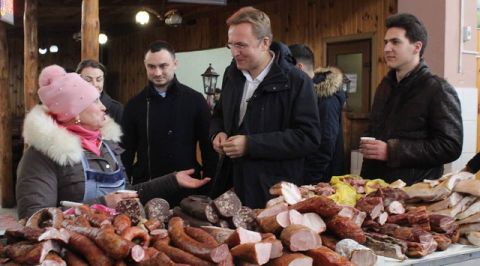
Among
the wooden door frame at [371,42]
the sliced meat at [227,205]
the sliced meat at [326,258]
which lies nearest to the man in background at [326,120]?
the sliced meat at [227,205]

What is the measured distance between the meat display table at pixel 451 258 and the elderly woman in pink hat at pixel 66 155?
1079 millimetres

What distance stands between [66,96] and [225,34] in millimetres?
7897

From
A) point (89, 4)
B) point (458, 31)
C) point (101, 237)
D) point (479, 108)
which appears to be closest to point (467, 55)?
point (458, 31)

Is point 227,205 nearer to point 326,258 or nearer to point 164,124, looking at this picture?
point 326,258

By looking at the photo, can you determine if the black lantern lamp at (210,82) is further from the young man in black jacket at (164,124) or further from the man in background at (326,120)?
the young man in black jacket at (164,124)

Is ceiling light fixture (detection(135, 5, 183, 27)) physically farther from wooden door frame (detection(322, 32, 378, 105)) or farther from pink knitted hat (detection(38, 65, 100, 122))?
pink knitted hat (detection(38, 65, 100, 122))

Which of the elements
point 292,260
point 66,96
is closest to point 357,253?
point 292,260

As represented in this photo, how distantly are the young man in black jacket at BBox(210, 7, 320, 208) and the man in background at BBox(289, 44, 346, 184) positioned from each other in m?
0.86

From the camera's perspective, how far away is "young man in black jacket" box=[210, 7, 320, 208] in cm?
304

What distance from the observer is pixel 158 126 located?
3922 millimetres

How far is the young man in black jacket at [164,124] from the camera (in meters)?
3.91

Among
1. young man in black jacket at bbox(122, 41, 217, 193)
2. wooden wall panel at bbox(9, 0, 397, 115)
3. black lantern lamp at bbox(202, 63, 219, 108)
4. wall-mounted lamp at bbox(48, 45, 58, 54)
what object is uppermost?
wall-mounted lamp at bbox(48, 45, 58, 54)

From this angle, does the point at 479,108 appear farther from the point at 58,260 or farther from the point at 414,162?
the point at 58,260

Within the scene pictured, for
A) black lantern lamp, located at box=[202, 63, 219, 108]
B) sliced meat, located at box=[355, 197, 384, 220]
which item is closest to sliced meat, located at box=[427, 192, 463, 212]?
sliced meat, located at box=[355, 197, 384, 220]
